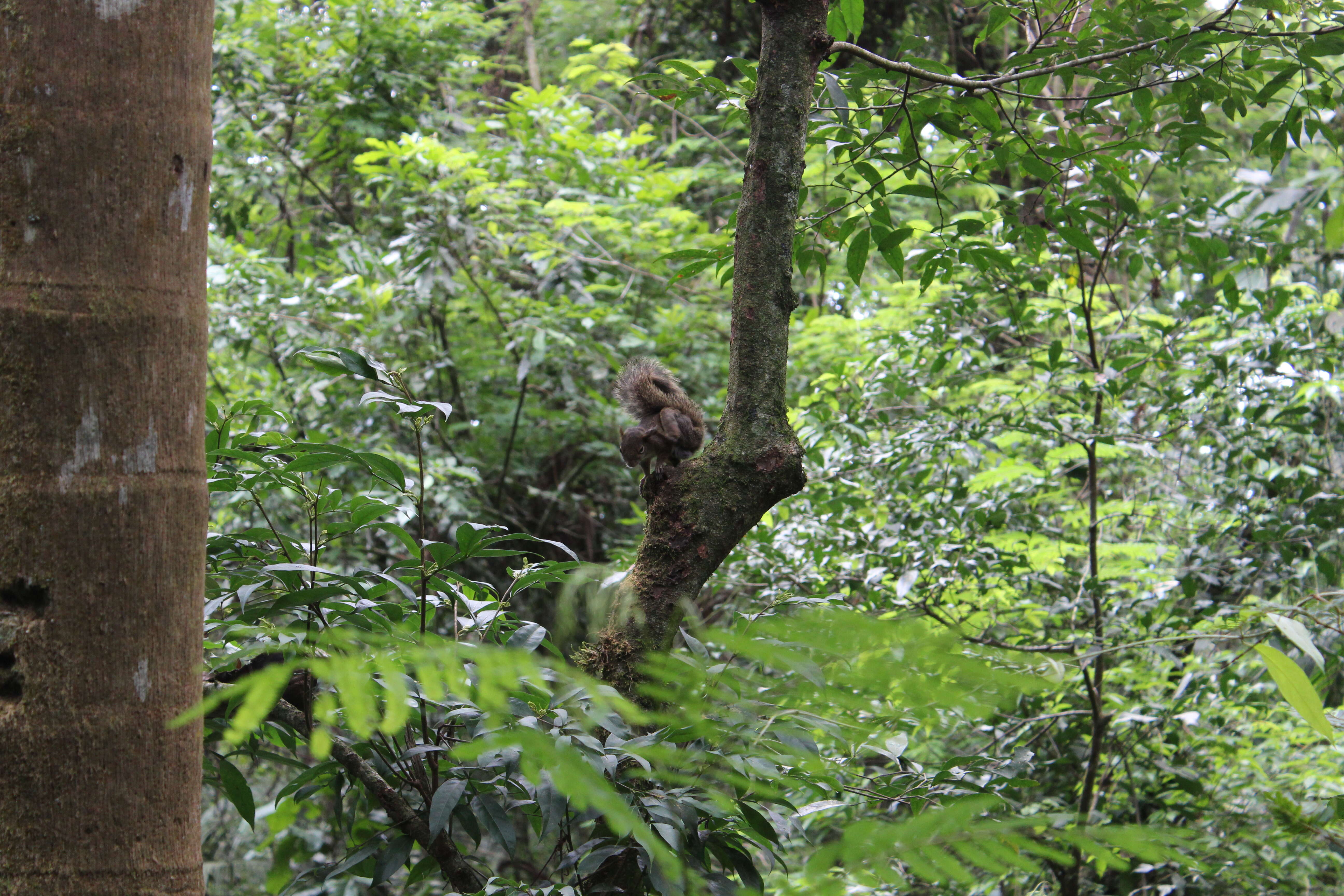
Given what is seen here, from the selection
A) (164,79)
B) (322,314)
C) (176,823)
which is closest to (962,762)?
(176,823)

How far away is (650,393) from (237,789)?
957 millimetres

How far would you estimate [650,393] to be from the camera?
169 centimetres

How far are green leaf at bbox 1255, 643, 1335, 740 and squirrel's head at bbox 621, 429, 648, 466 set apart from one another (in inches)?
39.9

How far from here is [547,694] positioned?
0.82 meters

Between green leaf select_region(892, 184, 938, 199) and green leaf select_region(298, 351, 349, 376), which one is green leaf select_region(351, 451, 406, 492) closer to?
green leaf select_region(298, 351, 349, 376)

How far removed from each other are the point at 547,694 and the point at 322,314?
3374 millimetres

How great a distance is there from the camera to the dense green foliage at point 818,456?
726 mm

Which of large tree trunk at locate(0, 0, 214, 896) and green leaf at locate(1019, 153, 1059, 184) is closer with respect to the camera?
large tree trunk at locate(0, 0, 214, 896)

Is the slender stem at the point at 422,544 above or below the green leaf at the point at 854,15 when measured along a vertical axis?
below

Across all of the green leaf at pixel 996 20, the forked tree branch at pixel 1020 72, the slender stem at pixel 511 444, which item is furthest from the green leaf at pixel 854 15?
the slender stem at pixel 511 444

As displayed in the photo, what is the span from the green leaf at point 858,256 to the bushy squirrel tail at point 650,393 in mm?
373

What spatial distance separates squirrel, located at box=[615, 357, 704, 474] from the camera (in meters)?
1.55

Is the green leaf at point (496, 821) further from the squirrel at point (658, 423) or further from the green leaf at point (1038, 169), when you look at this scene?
the green leaf at point (1038, 169)

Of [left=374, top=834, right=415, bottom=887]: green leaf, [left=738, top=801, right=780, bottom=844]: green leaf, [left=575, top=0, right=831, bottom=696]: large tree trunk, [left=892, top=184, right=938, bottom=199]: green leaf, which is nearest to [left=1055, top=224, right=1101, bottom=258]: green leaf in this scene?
[left=892, top=184, right=938, bottom=199]: green leaf
